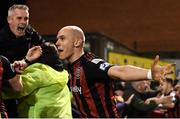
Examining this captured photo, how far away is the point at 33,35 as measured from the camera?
4.27m

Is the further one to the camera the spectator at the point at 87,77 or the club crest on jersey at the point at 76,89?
the club crest on jersey at the point at 76,89

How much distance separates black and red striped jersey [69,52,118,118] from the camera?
3486 millimetres

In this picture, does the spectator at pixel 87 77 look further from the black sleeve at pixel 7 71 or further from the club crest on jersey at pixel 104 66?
the black sleeve at pixel 7 71

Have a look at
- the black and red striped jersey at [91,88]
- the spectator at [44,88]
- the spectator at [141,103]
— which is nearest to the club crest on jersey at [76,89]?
the black and red striped jersey at [91,88]

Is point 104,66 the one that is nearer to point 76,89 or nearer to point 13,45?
point 76,89

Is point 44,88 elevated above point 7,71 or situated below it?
below

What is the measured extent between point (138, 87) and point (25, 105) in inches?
92.3

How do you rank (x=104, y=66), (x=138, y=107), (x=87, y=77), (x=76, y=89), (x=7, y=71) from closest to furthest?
1. (x=7, y=71)
2. (x=104, y=66)
3. (x=87, y=77)
4. (x=76, y=89)
5. (x=138, y=107)

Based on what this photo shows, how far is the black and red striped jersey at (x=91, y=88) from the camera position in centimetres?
349

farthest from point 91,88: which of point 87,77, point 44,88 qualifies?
point 44,88

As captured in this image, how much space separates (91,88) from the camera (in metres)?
3.55

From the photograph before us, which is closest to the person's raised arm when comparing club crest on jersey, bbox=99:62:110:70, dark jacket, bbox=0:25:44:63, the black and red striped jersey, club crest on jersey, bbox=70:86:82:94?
club crest on jersey, bbox=99:62:110:70

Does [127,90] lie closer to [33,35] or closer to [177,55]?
[33,35]

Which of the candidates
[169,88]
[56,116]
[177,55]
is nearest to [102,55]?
[169,88]
